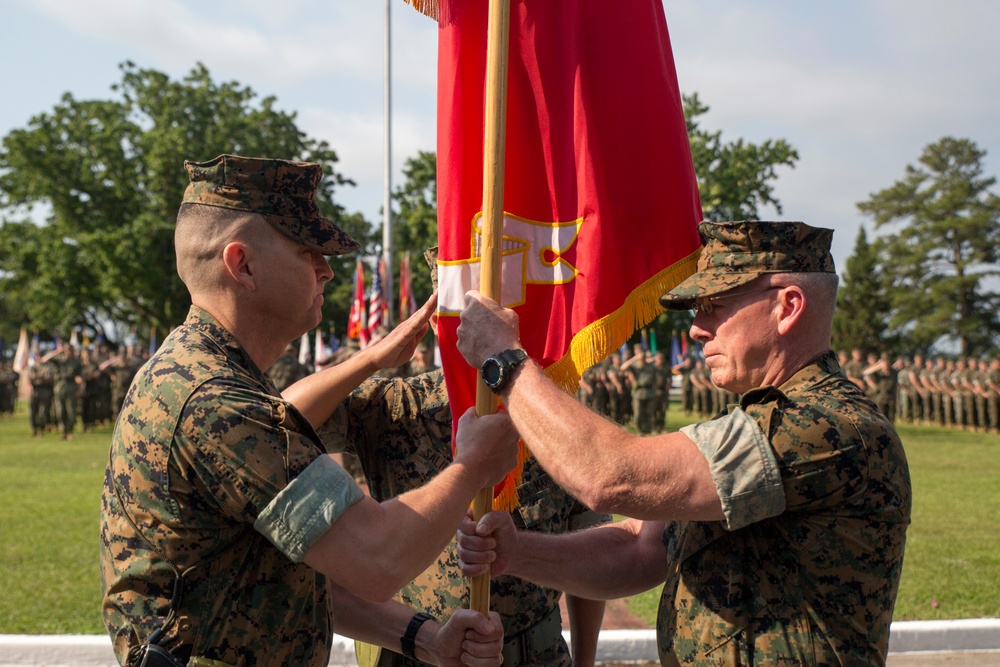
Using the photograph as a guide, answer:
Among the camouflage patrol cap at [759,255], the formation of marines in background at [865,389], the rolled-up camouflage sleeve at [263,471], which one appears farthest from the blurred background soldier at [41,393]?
the camouflage patrol cap at [759,255]

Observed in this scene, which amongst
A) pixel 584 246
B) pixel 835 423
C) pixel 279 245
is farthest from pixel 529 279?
pixel 835 423

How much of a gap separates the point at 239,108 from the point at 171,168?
Answer: 15.8 ft

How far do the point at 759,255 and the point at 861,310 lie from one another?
53676mm

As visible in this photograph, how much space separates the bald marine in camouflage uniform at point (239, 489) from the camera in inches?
85.0

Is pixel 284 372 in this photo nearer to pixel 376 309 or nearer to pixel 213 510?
pixel 376 309

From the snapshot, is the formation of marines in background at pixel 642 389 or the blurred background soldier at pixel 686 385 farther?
the blurred background soldier at pixel 686 385

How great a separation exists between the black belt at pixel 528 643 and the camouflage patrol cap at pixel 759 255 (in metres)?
1.49

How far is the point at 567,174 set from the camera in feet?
10.7

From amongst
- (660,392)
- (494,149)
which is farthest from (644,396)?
(494,149)

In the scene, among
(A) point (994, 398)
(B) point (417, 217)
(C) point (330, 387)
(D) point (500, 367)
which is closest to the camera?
(D) point (500, 367)

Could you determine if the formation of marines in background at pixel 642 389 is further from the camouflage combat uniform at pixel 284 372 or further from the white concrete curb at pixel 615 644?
the white concrete curb at pixel 615 644

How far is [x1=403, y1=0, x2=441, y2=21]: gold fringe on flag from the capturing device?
3.21 meters

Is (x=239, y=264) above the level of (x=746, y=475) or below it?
above

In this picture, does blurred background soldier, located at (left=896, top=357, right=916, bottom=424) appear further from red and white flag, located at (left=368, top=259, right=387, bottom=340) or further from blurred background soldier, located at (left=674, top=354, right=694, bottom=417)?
red and white flag, located at (left=368, top=259, right=387, bottom=340)
